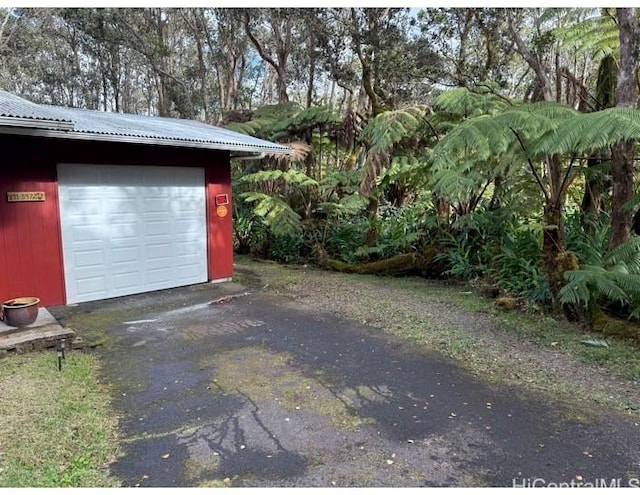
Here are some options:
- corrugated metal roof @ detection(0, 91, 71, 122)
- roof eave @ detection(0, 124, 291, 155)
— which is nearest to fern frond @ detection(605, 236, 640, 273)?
roof eave @ detection(0, 124, 291, 155)

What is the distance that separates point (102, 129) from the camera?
5820 millimetres

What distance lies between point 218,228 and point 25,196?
289 centimetres

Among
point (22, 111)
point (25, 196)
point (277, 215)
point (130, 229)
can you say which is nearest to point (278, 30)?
point (277, 215)

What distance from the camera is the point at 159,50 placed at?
15.5 m

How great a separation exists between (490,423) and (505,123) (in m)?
2.90

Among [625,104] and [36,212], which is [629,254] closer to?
[625,104]

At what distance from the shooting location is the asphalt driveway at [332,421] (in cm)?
239

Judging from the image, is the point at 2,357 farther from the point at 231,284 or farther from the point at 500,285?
the point at 500,285

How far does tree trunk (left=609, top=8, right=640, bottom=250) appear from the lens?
4504mm

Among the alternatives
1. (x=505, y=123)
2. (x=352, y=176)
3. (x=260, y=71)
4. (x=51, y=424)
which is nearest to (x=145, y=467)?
(x=51, y=424)

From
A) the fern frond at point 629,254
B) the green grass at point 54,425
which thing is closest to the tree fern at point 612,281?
the fern frond at point 629,254

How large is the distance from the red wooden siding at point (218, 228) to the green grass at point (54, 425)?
378 cm

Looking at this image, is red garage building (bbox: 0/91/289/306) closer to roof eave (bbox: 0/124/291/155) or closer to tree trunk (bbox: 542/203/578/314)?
roof eave (bbox: 0/124/291/155)

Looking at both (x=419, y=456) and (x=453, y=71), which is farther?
(x=453, y=71)
